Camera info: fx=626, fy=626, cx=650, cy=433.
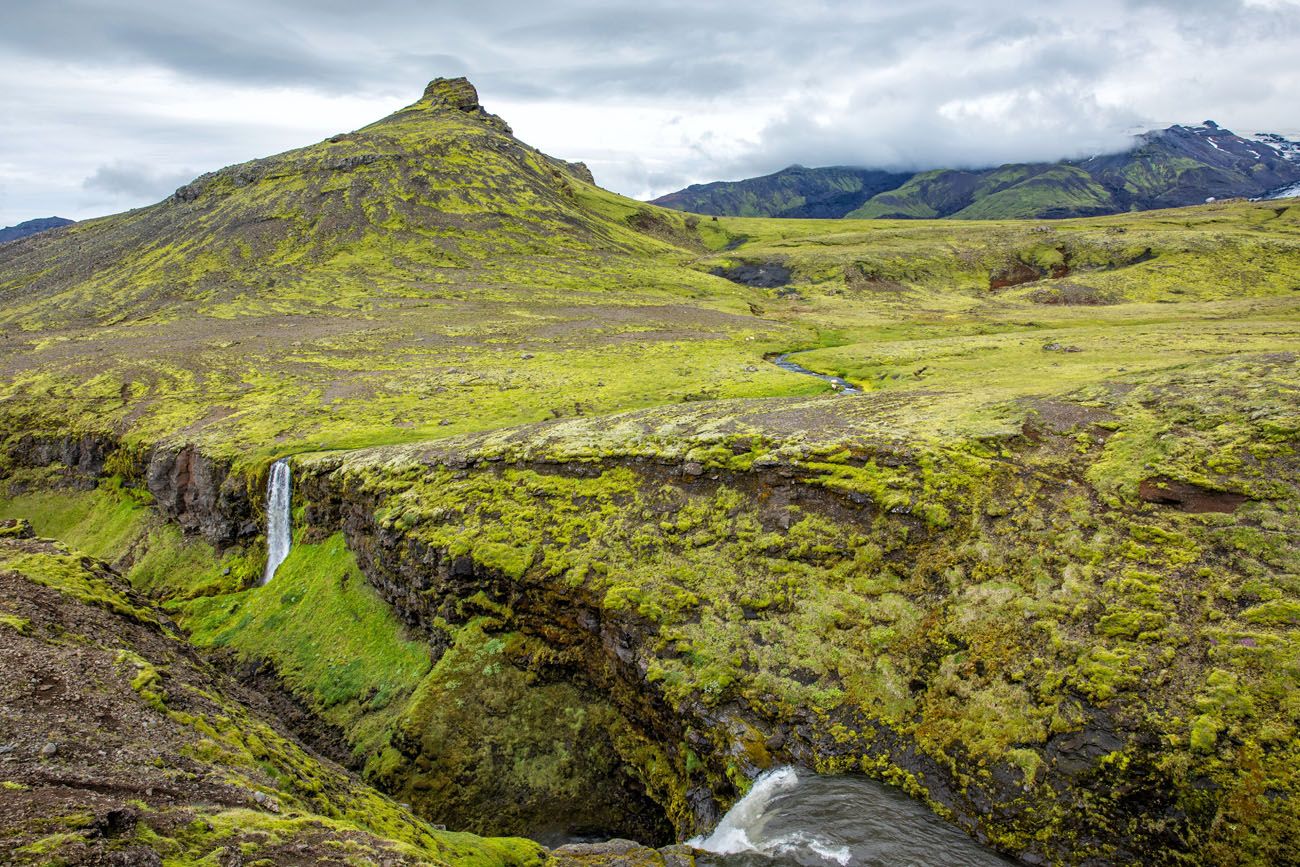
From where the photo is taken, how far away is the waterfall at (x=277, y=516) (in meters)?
42.3

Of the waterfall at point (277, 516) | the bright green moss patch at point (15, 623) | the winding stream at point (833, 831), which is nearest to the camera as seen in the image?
the winding stream at point (833, 831)

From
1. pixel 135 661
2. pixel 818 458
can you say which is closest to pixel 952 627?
pixel 818 458

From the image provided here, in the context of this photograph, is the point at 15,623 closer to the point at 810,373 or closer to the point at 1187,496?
→ the point at 1187,496

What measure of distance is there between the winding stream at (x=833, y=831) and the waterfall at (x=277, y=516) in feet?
117

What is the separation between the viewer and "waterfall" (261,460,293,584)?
4231cm

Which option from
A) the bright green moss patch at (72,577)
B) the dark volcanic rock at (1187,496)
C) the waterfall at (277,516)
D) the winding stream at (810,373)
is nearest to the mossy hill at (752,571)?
the dark volcanic rock at (1187,496)

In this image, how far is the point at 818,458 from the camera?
2802cm

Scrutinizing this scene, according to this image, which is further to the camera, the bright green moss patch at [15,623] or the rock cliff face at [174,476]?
the rock cliff face at [174,476]

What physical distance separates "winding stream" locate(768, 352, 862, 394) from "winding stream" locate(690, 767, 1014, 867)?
122ft

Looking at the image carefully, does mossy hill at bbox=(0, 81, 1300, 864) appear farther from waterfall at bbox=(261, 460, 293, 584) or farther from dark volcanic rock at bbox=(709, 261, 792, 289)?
dark volcanic rock at bbox=(709, 261, 792, 289)

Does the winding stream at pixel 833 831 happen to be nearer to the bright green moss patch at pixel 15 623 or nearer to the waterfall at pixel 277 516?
the bright green moss patch at pixel 15 623

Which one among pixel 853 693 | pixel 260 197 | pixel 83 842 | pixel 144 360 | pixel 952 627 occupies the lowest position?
pixel 853 693

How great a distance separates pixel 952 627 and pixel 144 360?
9410cm

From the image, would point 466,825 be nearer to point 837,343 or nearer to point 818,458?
point 818,458
